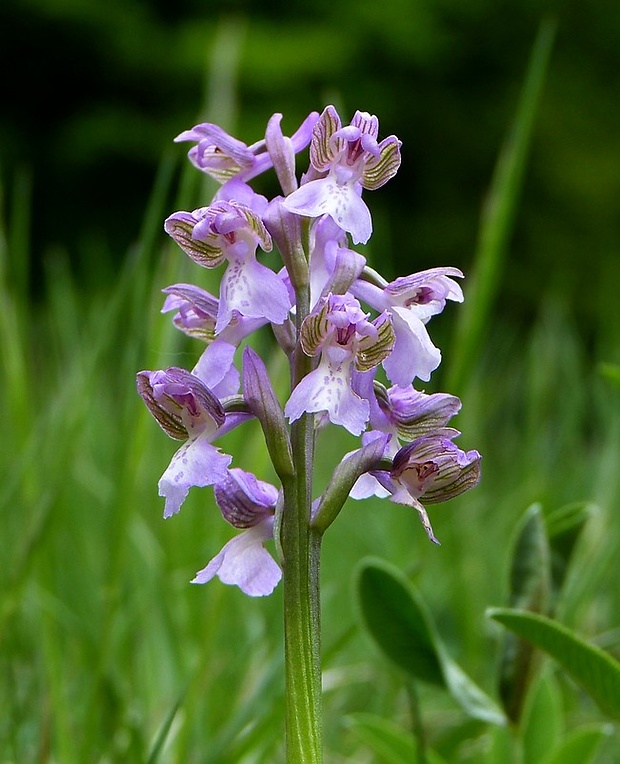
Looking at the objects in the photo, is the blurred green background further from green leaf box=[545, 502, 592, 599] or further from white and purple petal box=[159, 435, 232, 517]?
white and purple petal box=[159, 435, 232, 517]

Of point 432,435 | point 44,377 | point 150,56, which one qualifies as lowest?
point 432,435

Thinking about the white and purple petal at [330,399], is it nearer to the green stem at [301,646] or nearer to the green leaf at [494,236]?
the green stem at [301,646]

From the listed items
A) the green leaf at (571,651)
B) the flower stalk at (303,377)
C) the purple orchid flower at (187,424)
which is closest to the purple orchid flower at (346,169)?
the flower stalk at (303,377)

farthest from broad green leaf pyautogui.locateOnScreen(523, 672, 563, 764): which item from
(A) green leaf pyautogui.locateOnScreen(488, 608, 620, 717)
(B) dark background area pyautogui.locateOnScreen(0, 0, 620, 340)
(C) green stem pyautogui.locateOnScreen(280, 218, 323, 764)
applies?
(B) dark background area pyautogui.locateOnScreen(0, 0, 620, 340)

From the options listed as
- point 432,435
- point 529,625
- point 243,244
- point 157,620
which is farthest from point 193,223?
point 157,620

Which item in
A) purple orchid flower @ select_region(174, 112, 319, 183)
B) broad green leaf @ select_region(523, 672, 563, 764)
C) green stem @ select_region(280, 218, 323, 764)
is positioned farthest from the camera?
broad green leaf @ select_region(523, 672, 563, 764)

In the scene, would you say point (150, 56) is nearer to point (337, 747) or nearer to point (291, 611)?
point (337, 747)
